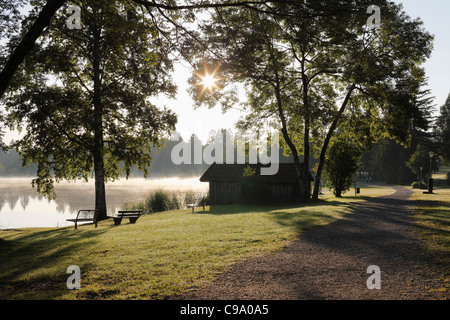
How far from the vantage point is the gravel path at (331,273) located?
5156 mm

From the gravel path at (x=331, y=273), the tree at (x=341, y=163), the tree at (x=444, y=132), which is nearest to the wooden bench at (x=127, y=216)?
the gravel path at (x=331, y=273)

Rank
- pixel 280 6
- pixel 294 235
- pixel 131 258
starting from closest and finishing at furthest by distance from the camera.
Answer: pixel 131 258, pixel 280 6, pixel 294 235

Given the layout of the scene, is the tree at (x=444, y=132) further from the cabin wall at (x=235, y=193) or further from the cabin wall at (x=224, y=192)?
the cabin wall at (x=224, y=192)

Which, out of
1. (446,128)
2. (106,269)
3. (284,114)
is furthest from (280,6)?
(446,128)

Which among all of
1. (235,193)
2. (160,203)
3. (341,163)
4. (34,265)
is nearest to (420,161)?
(341,163)

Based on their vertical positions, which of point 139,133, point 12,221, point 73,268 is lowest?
point 12,221

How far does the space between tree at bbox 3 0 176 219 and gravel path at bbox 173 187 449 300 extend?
7.39m

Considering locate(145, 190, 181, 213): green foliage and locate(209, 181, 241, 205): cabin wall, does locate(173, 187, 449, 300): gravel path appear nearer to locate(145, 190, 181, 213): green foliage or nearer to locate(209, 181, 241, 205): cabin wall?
locate(145, 190, 181, 213): green foliage

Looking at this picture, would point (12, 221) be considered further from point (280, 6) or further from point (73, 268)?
point (280, 6)

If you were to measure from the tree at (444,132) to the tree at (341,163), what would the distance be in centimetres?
4020

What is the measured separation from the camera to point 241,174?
31.5 m

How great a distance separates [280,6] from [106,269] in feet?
28.8

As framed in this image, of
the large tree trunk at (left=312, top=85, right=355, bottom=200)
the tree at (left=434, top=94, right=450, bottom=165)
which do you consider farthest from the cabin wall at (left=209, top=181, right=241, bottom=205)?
the tree at (left=434, top=94, right=450, bottom=165)
